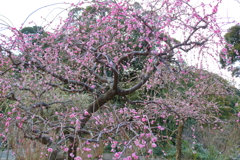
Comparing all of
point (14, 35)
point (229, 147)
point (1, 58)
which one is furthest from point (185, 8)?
point (229, 147)

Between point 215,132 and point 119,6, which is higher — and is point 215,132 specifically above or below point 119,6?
below

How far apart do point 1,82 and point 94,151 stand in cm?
259

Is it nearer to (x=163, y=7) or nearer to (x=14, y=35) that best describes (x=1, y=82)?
(x=14, y=35)

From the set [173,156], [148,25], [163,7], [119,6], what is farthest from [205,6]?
[173,156]

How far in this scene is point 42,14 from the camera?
8.87ft

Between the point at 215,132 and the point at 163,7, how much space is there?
4.44 metres

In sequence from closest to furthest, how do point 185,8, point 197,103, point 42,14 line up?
point 185,8 < point 42,14 < point 197,103

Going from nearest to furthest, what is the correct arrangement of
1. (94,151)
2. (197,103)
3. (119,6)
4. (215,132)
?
(119,6), (197,103), (94,151), (215,132)

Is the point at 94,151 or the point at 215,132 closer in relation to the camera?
the point at 94,151

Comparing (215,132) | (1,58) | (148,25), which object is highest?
(148,25)

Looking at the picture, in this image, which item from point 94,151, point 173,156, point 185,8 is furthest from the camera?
point 173,156

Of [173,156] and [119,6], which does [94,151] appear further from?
[119,6]

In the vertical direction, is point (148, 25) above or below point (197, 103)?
above

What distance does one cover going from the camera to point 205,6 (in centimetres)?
243
